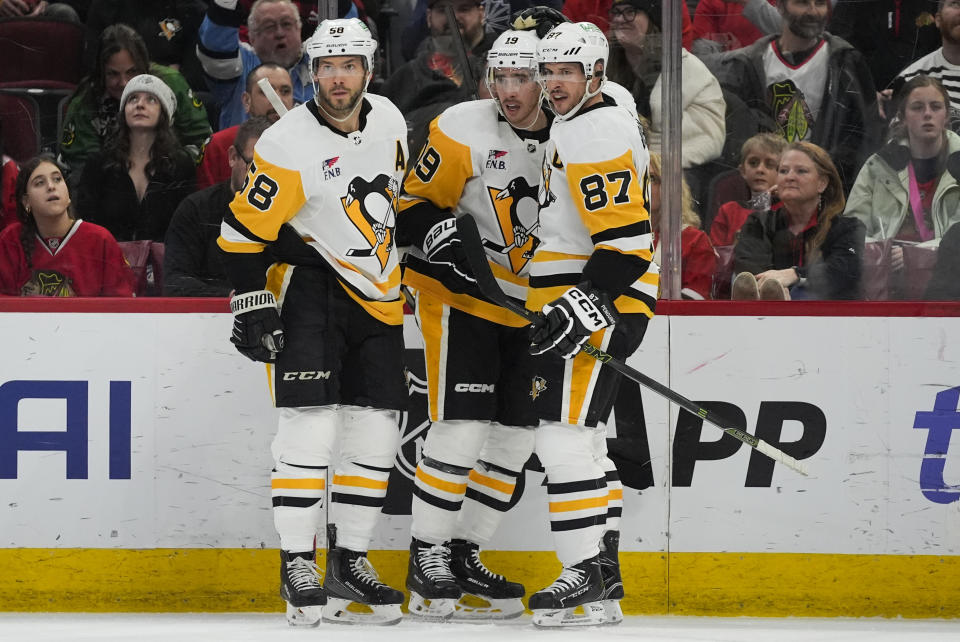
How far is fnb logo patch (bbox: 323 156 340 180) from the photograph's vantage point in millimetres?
3322

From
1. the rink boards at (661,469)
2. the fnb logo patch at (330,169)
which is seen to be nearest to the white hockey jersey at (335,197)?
the fnb logo patch at (330,169)

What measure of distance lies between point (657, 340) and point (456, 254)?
2.07ft

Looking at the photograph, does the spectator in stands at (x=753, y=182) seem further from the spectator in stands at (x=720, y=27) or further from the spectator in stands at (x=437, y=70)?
the spectator in stands at (x=437, y=70)

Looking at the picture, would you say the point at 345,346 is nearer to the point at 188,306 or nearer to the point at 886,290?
the point at 188,306

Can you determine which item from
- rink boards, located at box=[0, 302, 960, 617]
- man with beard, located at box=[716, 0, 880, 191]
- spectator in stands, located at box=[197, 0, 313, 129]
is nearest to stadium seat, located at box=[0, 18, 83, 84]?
spectator in stands, located at box=[197, 0, 313, 129]

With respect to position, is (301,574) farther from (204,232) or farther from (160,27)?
(160,27)

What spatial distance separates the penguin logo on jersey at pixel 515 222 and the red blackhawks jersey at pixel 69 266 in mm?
1039

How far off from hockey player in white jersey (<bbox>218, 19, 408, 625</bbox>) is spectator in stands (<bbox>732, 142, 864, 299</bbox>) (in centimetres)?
103

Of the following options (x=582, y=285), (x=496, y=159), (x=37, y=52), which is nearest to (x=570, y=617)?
(x=582, y=285)

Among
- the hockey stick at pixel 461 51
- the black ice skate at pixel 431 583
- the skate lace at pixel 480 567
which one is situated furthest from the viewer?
the hockey stick at pixel 461 51

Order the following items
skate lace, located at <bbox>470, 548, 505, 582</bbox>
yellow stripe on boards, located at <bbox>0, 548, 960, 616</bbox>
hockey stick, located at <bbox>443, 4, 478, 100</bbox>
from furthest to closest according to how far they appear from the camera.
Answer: hockey stick, located at <bbox>443, 4, 478, 100</bbox> → yellow stripe on boards, located at <bbox>0, 548, 960, 616</bbox> → skate lace, located at <bbox>470, 548, 505, 582</bbox>

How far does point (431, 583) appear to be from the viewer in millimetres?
3465

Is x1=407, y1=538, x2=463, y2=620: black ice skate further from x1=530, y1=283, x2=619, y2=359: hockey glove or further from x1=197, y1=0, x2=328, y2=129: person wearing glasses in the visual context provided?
x1=197, y1=0, x2=328, y2=129: person wearing glasses

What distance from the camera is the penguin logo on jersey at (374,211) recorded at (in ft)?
11.0
